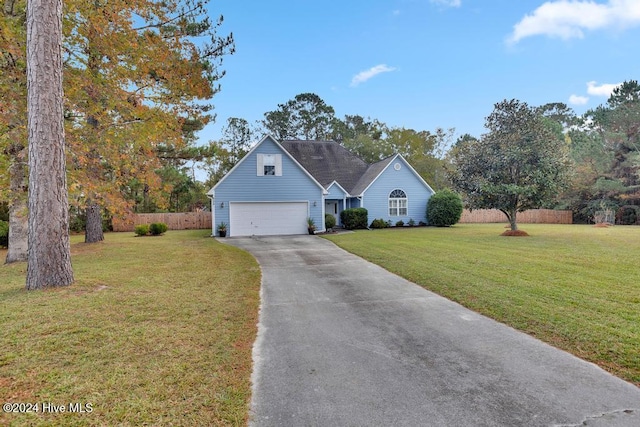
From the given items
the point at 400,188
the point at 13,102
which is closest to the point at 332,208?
the point at 400,188

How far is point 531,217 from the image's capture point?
3088 centimetres

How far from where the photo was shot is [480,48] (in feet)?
49.2

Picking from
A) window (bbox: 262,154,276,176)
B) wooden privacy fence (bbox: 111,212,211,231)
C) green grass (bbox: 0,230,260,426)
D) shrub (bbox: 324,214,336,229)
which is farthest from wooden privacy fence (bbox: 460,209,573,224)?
green grass (bbox: 0,230,260,426)

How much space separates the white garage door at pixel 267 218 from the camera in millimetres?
18672

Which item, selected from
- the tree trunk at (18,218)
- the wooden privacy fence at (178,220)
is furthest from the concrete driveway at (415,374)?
the wooden privacy fence at (178,220)

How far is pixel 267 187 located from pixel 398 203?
31.6ft

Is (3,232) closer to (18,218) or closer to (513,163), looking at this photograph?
(18,218)

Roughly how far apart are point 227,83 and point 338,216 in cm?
1188

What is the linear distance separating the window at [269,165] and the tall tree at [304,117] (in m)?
20.3

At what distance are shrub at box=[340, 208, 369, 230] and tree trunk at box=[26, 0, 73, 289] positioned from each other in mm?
16787

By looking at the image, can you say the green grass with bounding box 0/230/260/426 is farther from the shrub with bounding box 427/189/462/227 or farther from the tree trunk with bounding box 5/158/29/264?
the shrub with bounding box 427/189/462/227

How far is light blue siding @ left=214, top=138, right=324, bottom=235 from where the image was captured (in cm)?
1841

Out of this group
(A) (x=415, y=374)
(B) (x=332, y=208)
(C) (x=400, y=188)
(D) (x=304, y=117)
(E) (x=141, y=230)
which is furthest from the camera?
(D) (x=304, y=117)

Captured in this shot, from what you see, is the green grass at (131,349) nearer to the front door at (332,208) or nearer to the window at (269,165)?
the window at (269,165)
